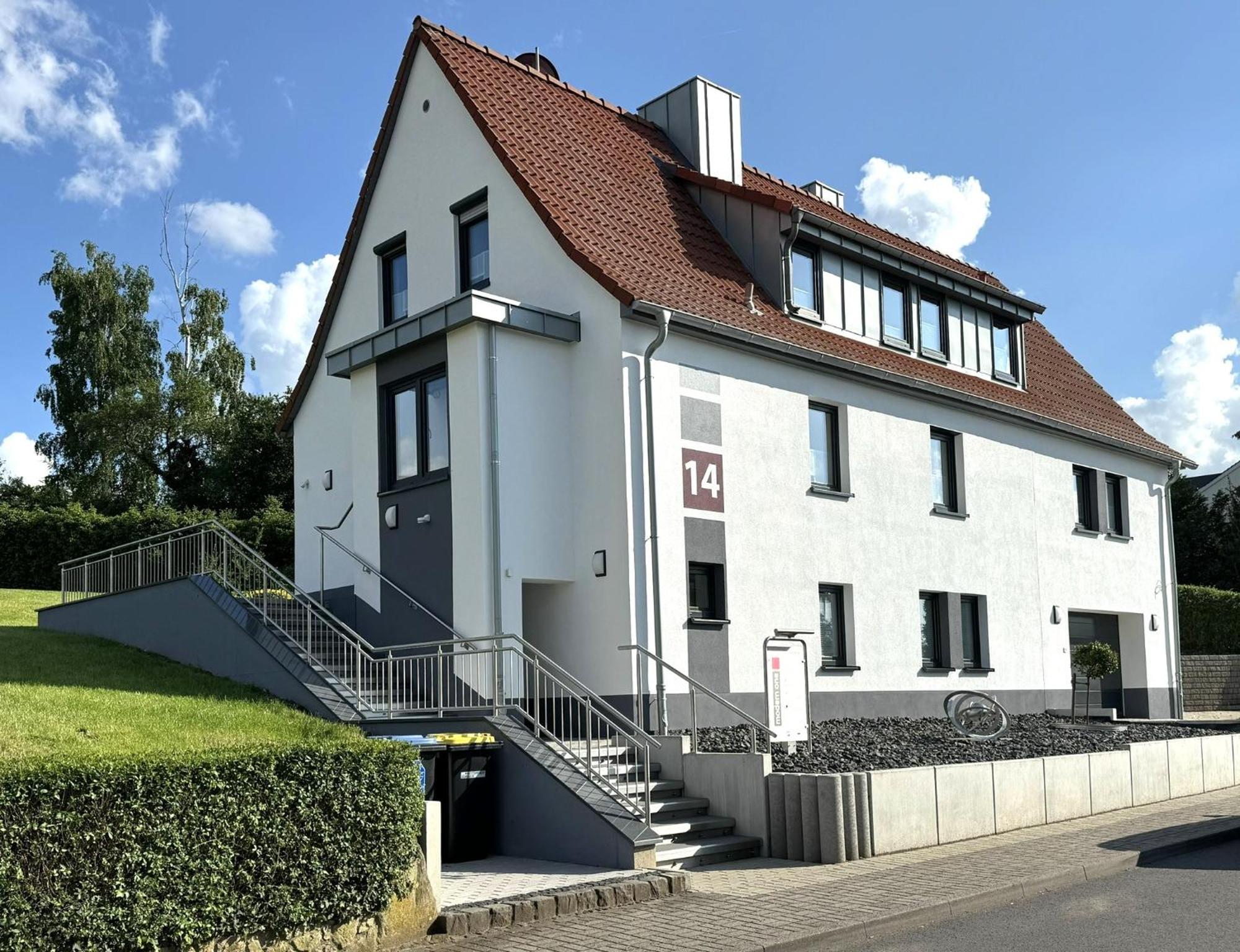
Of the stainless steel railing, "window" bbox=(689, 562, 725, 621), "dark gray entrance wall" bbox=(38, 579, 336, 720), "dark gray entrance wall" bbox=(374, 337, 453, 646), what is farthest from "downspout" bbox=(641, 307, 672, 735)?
"dark gray entrance wall" bbox=(38, 579, 336, 720)

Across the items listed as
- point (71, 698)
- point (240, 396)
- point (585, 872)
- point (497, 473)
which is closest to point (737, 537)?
point (497, 473)

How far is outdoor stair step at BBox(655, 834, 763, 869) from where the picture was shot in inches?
460

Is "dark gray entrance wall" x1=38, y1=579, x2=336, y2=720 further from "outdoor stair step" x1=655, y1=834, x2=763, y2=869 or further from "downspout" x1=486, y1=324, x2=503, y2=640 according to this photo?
"outdoor stair step" x1=655, y1=834, x2=763, y2=869

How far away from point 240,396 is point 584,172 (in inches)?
1189

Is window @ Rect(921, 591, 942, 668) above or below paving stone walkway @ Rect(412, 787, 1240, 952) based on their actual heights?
above

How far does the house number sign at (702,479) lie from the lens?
52.8 feet

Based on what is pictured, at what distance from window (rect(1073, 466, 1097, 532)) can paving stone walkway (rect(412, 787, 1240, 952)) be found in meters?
10.8

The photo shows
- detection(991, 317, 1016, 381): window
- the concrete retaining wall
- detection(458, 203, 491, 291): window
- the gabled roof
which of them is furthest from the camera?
detection(991, 317, 1016, 381): window

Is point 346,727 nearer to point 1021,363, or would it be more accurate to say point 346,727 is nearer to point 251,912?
point 251,912

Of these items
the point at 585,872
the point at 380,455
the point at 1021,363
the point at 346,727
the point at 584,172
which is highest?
the point at 584,172

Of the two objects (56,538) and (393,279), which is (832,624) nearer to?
(393,279)

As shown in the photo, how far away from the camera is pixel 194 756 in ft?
26.1

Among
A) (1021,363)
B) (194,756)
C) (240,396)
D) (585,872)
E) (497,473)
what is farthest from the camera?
(240,396)

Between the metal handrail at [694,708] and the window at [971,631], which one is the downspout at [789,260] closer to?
the window at [971,631]
